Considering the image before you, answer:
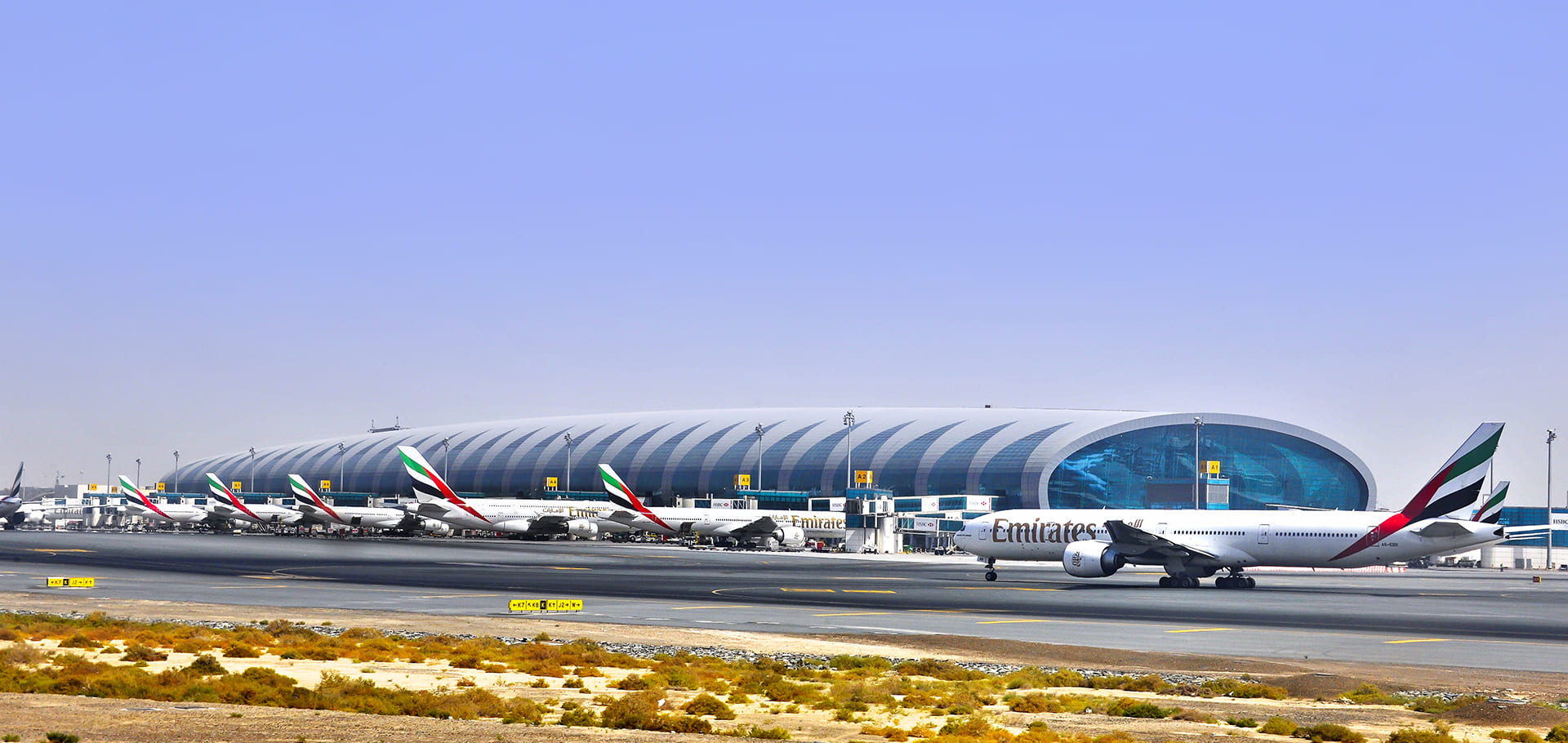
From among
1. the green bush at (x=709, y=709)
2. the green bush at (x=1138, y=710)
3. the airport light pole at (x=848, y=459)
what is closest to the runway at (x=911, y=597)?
the green bush at (x=1138, y=710)

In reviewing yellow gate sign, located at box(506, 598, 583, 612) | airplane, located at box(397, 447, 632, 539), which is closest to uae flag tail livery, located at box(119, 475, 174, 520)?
airplane, located at box(397, 447, 632, 539)

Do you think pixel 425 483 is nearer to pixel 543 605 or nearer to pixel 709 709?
pixel 543 605

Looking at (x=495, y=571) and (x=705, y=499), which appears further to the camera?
(x=705, y=499)

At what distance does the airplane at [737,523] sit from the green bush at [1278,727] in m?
89.5

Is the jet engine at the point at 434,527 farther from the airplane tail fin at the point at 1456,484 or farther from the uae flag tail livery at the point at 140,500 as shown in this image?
the airplane tail fin at the point at 1456,484

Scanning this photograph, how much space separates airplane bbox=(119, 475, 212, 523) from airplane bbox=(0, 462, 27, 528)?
33.3 ft

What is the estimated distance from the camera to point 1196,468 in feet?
408


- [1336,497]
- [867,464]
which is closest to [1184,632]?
[1336,497]

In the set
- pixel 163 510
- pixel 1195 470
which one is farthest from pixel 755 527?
pixel 163 510

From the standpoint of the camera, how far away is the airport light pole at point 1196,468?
12144cm

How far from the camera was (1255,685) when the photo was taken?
74.1 ft

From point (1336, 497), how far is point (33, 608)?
112m

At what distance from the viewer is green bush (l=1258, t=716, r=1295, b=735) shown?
17.8 m

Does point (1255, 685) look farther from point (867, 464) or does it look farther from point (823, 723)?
point (867, 464)
